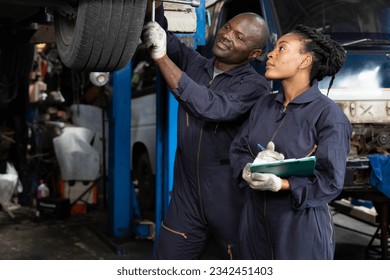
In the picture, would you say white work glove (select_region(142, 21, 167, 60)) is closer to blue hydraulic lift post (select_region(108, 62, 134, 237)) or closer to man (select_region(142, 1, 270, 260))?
man (select_region(142, 1, 270, 260))

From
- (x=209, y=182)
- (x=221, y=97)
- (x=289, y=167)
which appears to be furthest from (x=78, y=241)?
(x=289, y=167)

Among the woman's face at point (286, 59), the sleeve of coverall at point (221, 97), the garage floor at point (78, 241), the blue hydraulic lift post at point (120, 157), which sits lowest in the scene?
the garage floor at point (78, 241)

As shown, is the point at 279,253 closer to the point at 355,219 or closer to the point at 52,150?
the point at 355,219

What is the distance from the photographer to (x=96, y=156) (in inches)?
276

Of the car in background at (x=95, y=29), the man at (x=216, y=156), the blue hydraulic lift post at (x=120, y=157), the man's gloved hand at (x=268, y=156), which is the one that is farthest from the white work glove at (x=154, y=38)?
the blue hydraulic lift post at (x=120, y=157)

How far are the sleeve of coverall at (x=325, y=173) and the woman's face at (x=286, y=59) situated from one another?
30 cm

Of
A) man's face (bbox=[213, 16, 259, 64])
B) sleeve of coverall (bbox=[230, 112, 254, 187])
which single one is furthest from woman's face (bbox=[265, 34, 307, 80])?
man's face (bbox=[213, 16, 259, 64])

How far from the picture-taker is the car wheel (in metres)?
2.29

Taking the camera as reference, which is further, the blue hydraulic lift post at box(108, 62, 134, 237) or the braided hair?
the blue hydraulic lift post at box(108, 62, 134, 237)

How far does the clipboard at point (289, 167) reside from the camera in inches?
83.9

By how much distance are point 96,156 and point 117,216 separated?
1.80 m

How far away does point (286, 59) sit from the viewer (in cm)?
247

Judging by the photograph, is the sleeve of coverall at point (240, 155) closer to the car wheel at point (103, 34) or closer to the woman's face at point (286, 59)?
the woman's face at point (286, 59)

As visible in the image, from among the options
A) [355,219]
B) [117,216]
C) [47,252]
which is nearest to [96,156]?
[117,216]
